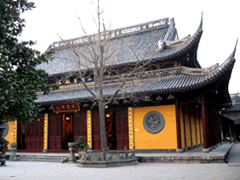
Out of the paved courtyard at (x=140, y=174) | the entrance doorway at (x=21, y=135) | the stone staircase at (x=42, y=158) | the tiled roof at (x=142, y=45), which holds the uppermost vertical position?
the tiled roof at (x=142, y=45)

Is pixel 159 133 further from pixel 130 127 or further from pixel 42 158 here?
pixel 42 158

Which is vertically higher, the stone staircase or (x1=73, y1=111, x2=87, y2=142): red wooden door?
(x1=73, y1=111, x2=87, y2=142): red wooden door

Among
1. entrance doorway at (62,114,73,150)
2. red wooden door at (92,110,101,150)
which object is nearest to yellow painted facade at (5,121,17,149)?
entrance doorway at (62,114,73,150)

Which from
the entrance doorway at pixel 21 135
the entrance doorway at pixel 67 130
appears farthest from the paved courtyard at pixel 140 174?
the entrance doorway at pixel 67 130

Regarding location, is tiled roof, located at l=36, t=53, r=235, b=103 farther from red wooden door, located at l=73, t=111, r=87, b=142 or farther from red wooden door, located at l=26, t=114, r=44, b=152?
red wooden door, located at l=26, t=114, r=44, b=152

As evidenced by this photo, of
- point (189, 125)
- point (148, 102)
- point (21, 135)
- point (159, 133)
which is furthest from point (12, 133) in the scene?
point (189, 125)

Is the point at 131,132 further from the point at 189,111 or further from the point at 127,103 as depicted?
the point at 189,111

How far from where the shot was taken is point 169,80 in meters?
13.2

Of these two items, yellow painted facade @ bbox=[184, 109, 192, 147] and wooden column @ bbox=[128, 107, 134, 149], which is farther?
yellow painted facade @ bbox=[184, 109, 192, 147]

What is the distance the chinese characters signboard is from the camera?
14945 mm

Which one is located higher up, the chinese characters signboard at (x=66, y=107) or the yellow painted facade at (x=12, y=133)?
the chinese characters signboard at (x=66, y=107)

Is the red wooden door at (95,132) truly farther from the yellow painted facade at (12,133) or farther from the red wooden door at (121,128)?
the yellow painted facade at (12,133)

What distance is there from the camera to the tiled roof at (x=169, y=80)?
11.4 meters

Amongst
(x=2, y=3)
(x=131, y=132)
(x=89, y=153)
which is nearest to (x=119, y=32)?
(x=131, y=132)
